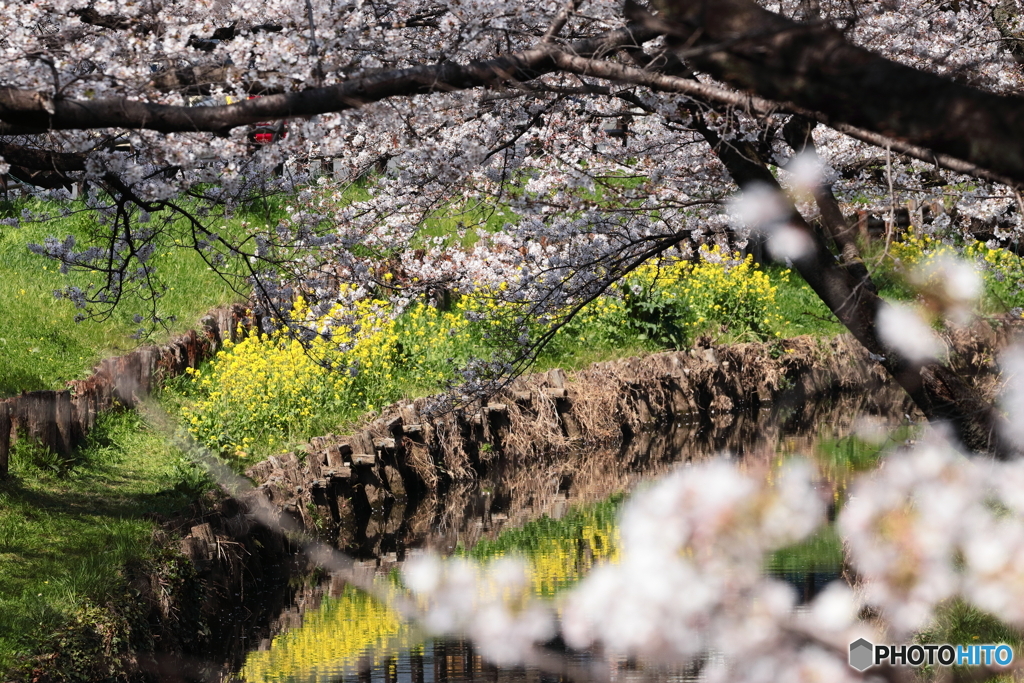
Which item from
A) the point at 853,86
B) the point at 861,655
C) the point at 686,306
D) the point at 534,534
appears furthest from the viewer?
the point at 686,306

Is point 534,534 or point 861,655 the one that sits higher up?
point 534,534

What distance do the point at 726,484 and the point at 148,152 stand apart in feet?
14.1

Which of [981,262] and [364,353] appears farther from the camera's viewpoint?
[364,353]

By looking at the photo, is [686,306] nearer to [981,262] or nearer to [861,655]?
[981,262]

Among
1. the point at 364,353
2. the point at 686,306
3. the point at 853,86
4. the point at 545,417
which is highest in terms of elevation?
the point at 686,306

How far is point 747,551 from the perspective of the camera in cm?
168

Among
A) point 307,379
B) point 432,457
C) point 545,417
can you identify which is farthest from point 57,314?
point 545,417

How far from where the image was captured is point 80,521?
7.48 meters

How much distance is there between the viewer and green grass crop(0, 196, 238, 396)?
1088 centimetres

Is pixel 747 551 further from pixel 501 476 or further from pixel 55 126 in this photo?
pixel 501 476

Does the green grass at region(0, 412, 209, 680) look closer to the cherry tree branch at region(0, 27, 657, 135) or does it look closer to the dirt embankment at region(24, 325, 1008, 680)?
the dirt embankment at region(24, 325, 1008, 680)

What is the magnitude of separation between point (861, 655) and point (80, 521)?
6.71 metres

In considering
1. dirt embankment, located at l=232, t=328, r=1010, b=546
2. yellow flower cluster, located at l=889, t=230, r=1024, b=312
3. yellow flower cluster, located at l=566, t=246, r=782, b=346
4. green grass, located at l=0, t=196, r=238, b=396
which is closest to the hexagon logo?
yellow flower cluster, located at l=889, t=230, r=1024, b=312

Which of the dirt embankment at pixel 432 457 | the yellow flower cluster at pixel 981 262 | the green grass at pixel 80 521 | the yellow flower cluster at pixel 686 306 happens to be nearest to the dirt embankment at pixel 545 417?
the dirt embankment at pixel 432 457
